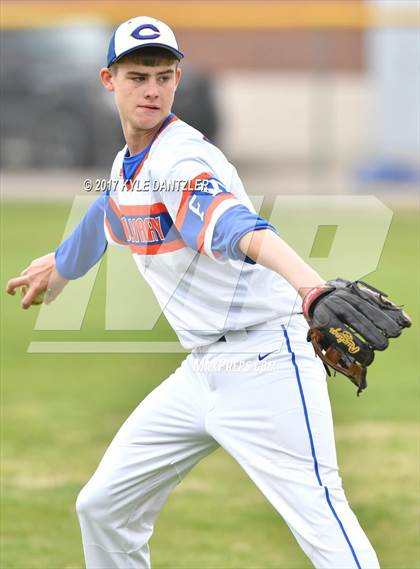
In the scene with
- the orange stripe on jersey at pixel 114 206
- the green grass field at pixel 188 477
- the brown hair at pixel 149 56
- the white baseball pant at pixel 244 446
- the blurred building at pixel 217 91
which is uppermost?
the brown hair at pixel 149 56

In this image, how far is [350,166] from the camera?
1888cm

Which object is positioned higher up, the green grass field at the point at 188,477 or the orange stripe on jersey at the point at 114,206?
the orange stripe on jersey at the point at 114,206

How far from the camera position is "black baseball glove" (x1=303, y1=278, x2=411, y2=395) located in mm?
3146

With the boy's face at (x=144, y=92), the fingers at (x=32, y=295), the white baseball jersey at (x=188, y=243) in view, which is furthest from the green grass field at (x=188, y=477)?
the boy's face at (x=144, y=92)

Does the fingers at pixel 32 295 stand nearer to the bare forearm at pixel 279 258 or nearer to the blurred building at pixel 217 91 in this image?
the bare forearm at pixel 279 258

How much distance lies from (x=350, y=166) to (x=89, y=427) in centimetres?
1225

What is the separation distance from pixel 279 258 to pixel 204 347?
0.79 metres

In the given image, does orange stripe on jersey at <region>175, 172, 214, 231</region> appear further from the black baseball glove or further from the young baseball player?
the black baseball glove

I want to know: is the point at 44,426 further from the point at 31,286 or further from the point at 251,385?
the point at 251,385

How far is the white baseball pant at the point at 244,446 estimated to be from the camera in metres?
3.49

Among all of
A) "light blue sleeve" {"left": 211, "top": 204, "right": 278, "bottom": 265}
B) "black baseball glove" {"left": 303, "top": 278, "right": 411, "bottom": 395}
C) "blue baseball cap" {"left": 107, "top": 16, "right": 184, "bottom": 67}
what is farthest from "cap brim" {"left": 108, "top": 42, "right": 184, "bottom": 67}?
"black baseball glove" {"left": 303, "top": 278, "right": 411, "bottom": 395}

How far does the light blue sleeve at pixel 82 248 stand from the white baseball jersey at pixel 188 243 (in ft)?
1.45

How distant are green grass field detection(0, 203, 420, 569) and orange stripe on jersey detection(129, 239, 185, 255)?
62.8 inches

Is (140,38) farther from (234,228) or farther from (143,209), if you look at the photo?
(234,228)
